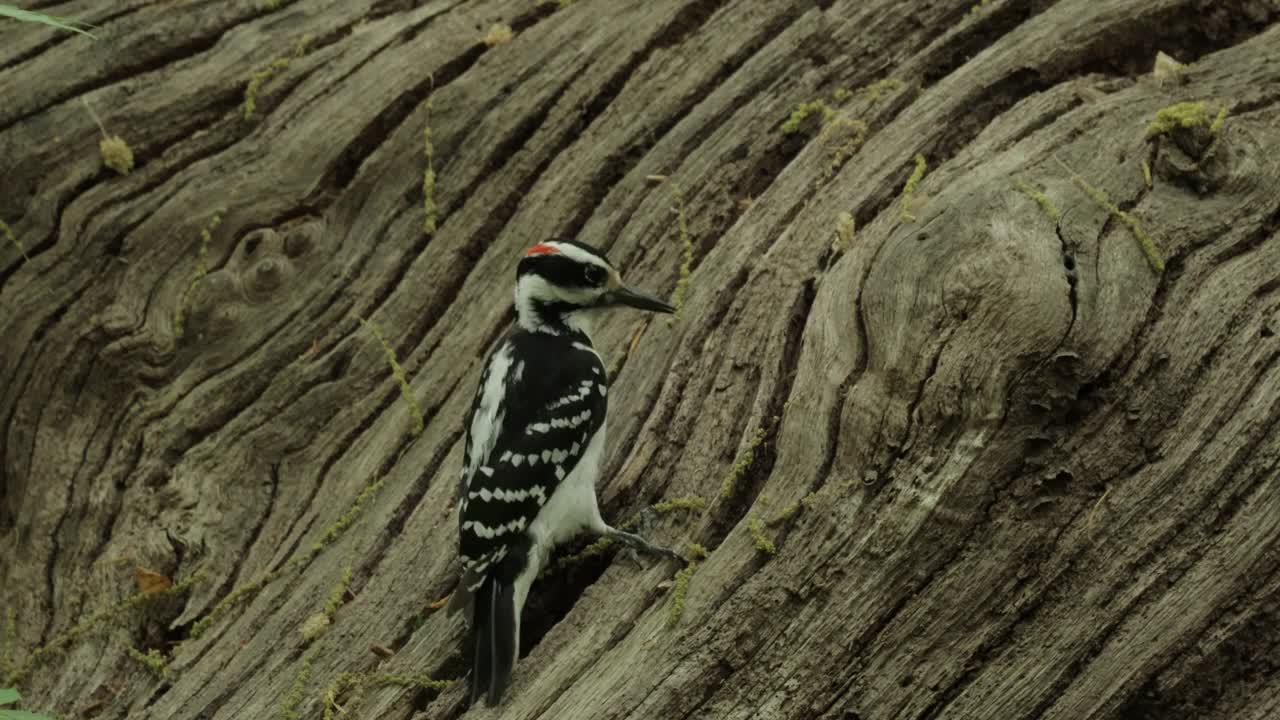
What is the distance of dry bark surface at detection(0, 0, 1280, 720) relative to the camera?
10.2ft

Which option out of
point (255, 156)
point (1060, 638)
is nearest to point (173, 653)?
point (255, 156)

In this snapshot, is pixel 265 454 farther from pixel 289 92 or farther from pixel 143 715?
pixel 289 92

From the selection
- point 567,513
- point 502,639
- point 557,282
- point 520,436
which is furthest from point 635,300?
point 502,639

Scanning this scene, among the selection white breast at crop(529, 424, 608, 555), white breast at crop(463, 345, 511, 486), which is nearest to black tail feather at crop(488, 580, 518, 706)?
white breast at crop(529, 424, 608, 555)

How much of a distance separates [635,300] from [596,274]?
0.51ft

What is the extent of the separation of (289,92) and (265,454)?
1.51 m

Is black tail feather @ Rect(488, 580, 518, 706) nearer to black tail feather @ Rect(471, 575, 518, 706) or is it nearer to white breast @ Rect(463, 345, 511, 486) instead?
black tail feather @ Rect(471, 575, 518, 706)

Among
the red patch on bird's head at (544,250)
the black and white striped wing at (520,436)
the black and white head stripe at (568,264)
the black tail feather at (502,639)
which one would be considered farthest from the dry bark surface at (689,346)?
the red patch on bird's head at (544,250)

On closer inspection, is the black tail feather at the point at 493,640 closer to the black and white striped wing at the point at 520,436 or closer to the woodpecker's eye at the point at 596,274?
the black and white striped wing at the point at 520,436

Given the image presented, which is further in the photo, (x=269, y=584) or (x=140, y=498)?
(x=140, y=498)

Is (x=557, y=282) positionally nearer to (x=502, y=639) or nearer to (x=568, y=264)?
(x=568, y=264)

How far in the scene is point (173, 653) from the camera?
13.5 feet

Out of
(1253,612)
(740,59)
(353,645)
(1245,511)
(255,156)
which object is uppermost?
(255,156)

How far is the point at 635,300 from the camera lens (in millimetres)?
4148
